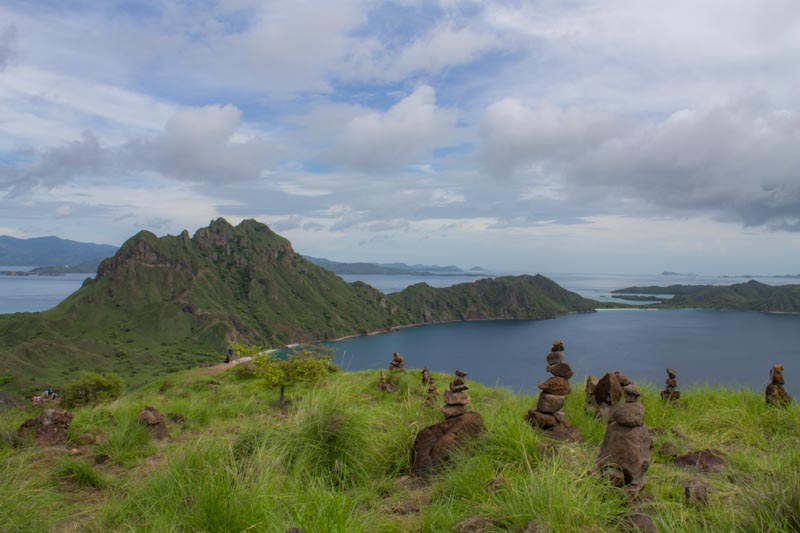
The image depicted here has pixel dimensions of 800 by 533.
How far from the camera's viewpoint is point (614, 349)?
134 meters

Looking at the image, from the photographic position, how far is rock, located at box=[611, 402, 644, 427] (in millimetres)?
5324

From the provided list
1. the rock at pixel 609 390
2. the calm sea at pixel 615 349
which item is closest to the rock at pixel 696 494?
the rock at pixel 609 390

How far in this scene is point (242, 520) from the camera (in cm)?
434

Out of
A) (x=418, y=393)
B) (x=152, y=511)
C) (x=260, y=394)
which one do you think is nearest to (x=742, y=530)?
(x=152, y=511)

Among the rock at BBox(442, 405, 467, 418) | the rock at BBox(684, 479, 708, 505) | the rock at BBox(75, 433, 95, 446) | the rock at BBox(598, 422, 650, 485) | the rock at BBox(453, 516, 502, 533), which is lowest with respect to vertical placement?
the rock at BBox(75, 433, 95, 446)

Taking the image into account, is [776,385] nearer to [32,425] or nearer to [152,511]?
[152,511]

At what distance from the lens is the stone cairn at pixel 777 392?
987 centimetres

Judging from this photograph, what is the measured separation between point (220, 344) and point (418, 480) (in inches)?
6960

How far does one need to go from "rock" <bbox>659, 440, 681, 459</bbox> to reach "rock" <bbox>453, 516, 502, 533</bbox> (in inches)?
146

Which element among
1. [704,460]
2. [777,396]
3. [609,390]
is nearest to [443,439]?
[704,460]

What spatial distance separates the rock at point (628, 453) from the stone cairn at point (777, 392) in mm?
6800

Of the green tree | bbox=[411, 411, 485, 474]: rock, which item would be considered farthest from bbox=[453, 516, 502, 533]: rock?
the green tree

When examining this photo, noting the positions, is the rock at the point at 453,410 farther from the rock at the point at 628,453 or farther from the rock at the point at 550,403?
the rock at the point at 628,453

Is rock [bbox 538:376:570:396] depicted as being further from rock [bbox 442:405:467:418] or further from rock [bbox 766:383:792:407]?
rock [bbox 766:383:792:407]
